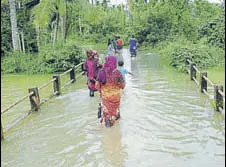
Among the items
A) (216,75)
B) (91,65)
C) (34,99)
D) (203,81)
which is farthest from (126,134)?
(216,75)

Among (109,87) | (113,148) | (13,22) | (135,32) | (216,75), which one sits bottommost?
(113,148)

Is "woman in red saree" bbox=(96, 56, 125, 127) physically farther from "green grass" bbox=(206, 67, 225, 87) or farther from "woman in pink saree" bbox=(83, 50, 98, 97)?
"green grass" bbox=(206, 67, 225, 87)

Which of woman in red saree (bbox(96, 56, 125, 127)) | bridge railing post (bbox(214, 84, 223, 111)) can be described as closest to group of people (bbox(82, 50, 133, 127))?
woman in red saree (bbox(96, 56, 125, 127))

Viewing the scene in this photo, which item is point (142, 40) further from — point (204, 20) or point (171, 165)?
point (171, 165)

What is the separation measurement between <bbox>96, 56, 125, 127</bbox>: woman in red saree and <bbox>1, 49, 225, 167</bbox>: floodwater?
15.5 inches

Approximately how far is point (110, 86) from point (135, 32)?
21608 millimetres

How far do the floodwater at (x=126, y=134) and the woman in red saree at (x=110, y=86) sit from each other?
15.5 inches

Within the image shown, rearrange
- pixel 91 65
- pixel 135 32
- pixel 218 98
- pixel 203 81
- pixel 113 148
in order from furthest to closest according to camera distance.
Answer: pixel 135 32 → pixel 203 81 → pixel 91 65 → pixel 218 98 → pixel 113 148

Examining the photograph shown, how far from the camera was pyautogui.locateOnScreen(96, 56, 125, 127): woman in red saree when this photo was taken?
6.17 meters

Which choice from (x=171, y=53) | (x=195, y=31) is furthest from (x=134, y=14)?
(x=171, y=53)

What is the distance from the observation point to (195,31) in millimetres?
20812

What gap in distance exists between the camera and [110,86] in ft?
20.4

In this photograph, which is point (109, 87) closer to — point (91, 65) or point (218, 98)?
point (91, 65)

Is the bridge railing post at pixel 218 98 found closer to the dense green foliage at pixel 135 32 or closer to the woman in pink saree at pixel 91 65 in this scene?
the woman in pink saree at pixel 91 65
